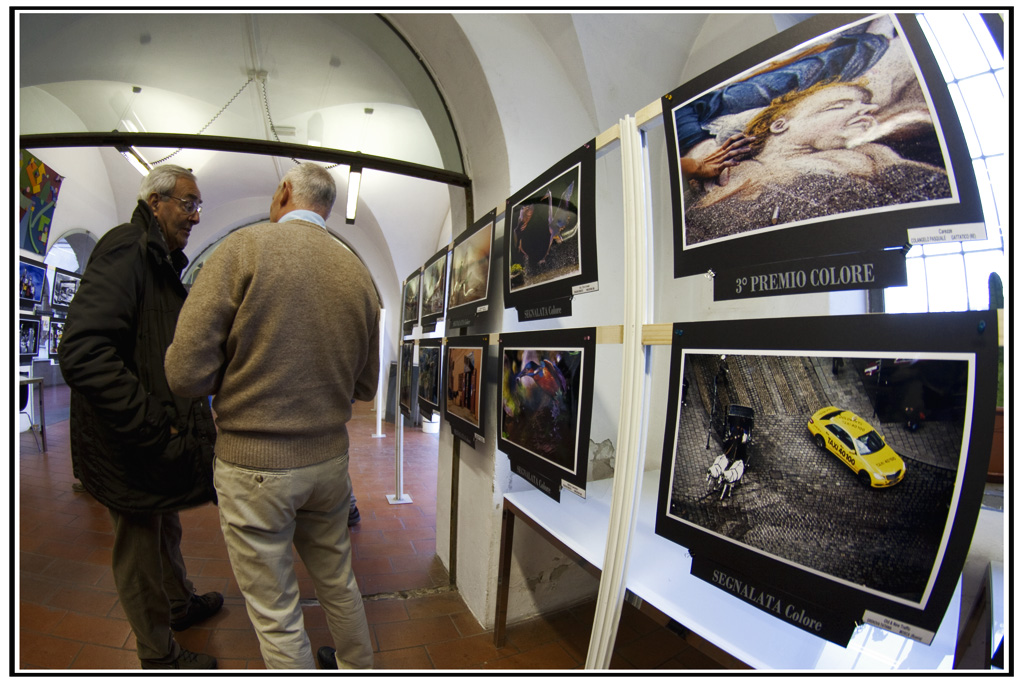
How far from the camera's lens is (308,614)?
2.33m

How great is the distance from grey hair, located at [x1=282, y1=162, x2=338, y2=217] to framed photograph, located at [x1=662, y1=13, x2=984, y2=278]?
119cm

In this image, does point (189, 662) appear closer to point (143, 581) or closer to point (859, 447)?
point (143, 581)

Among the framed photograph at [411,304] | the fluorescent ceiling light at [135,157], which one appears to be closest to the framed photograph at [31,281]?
the fluorescent ceiling light at [135,157]

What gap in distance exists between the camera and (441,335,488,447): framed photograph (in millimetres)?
2219

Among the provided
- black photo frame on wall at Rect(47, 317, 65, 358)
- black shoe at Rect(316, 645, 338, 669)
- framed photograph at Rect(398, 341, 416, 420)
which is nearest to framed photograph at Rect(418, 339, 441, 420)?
framed photograph at Rect(398, 341, 416, 420)

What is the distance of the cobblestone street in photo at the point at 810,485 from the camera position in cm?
75

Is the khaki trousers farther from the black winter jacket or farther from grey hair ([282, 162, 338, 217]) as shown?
grey hair ([282, 162, 338, 217])

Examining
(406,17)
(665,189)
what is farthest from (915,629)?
(406,17)

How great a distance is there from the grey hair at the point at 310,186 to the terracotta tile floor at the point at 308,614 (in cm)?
159

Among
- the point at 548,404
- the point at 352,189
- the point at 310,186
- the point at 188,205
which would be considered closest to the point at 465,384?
the point at 548,404

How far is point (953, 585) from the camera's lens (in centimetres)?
72

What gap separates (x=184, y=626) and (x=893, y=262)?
9.64 ft

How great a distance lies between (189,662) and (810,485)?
225 cm

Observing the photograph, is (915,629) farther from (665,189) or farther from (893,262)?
(665,189)
